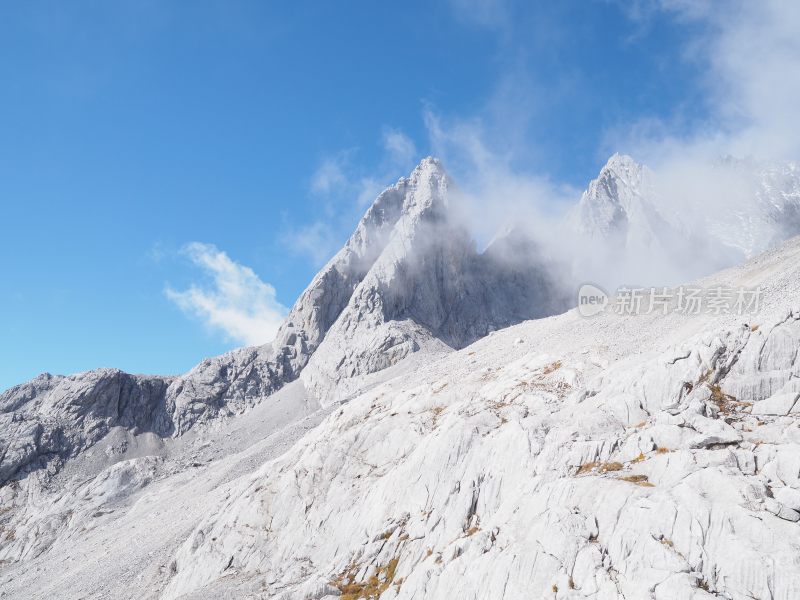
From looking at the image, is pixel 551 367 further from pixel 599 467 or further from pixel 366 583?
pixel 366 583

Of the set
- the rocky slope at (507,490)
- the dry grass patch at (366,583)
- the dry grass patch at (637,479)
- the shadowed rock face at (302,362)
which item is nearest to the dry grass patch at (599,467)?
the rocky slope at (507,490)

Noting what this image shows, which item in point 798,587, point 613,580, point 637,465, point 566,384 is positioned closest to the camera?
point 798,587

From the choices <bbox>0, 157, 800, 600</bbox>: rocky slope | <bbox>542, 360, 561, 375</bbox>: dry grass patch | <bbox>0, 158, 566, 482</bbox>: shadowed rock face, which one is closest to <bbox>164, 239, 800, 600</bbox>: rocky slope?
<bbox>0, 157, 800, 600</bbox>: rocky slope

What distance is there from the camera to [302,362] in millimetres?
173375

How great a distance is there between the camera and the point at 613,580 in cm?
2511

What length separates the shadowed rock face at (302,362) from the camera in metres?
147

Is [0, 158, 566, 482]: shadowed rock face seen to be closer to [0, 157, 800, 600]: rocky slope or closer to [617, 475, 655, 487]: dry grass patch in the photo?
[0, 157, 800, 600]: rocky slope

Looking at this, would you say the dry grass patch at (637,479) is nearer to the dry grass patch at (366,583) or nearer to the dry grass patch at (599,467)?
the dry grass patch at (599,467)

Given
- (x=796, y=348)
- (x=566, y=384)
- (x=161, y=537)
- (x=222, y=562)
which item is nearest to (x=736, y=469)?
(x=796, y=348)

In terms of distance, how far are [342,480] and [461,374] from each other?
24475mm

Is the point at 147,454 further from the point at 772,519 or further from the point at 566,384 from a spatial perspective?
the point at 772,519

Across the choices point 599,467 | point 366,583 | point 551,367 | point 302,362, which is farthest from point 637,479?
point 302,362

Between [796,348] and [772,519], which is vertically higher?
[796,348]

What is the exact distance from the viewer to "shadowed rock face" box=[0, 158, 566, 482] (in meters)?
147
